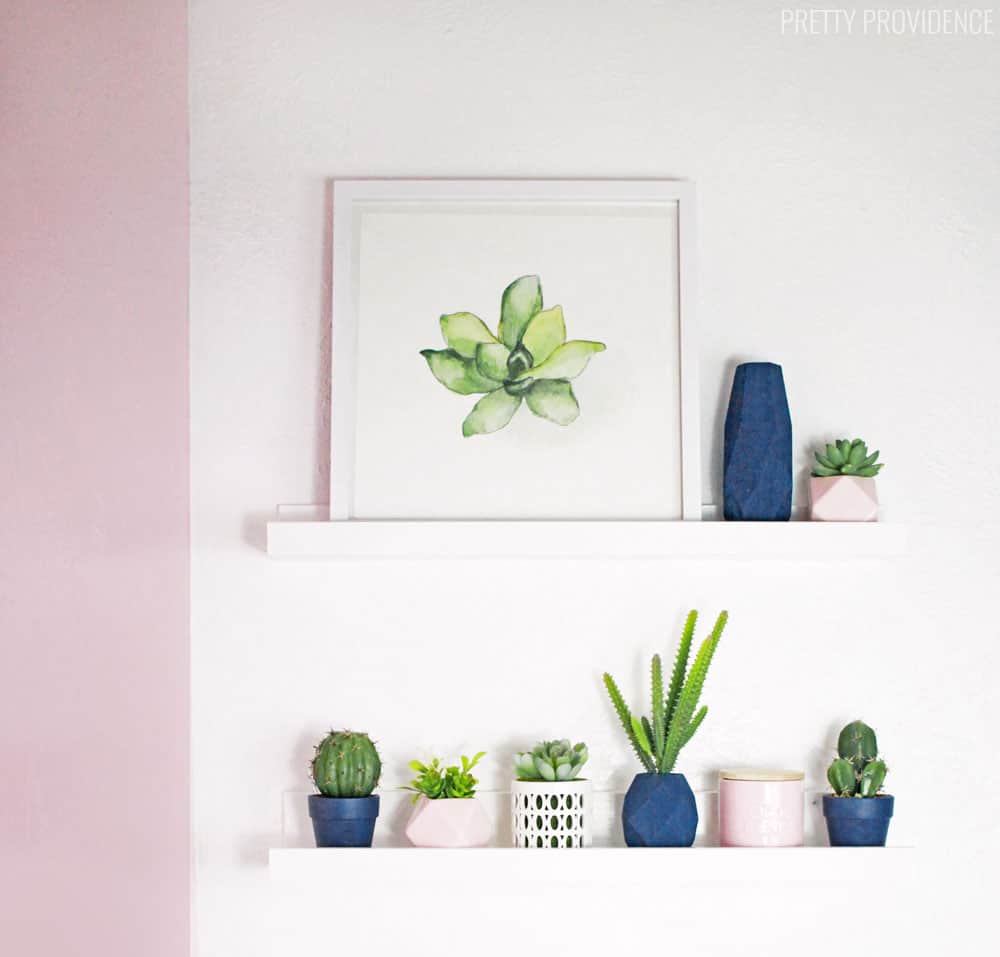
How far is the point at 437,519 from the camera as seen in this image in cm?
180

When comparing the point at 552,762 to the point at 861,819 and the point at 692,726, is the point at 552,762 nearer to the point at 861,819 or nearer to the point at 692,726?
the point at 692,726

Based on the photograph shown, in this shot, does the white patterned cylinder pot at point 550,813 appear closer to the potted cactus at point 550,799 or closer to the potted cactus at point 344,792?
the potted cactus at point 550,799

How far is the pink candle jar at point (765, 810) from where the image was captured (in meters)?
1.71

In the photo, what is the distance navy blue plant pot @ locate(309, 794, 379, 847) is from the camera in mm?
1694

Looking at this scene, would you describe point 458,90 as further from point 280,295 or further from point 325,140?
point 280,295

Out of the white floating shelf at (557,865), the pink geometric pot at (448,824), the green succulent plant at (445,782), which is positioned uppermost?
the green succulent plant at (445,782)

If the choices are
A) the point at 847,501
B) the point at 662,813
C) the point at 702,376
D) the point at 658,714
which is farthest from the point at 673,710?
the point at 702,376

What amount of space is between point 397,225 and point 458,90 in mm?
210

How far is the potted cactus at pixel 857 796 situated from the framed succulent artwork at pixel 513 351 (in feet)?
1.15

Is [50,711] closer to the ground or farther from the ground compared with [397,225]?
closer to the ground

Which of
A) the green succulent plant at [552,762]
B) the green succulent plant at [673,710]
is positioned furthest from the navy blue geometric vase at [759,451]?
the green succulent plant at [552,762]

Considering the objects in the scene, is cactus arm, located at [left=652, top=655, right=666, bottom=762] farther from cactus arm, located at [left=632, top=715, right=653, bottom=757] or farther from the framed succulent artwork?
the framed succulent artwork

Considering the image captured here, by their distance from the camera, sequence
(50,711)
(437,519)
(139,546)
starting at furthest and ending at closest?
(437,519), (139,546), (50,711)

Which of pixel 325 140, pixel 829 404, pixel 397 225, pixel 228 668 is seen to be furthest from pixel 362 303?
pixel 829 404
